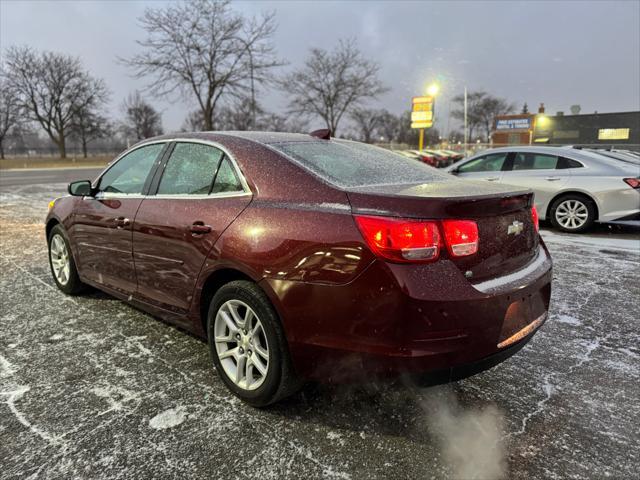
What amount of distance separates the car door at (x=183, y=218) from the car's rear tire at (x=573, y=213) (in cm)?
687

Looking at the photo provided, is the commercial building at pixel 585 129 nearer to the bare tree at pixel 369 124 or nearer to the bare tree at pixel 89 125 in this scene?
the bare tree at pixel 369 124

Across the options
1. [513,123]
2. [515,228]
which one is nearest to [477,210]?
[515,228]

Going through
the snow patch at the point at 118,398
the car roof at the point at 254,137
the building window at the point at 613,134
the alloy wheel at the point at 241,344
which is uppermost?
the building window at the point at 613,134

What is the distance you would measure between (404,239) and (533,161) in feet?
24.1

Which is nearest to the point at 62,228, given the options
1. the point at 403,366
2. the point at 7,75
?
the point at 403,366

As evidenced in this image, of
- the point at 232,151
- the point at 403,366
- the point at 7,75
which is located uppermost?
the point at 7,75

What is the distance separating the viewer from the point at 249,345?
98.2 inches

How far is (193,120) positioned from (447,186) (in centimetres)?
6884

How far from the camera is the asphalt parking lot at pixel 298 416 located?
6.81 ft

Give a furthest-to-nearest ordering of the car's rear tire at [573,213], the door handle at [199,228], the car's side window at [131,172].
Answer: the car's rear tire at [573,213], the car's side window at [131,172], the door handle at [199,228]

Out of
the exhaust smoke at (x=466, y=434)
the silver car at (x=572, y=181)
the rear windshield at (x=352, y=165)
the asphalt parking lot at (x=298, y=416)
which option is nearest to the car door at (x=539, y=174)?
the silver car at (x=572, y=181)

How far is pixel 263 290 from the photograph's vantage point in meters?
2.32

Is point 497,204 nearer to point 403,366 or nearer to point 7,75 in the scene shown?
point 403,366

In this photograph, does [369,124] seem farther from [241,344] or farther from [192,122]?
[241,344]
